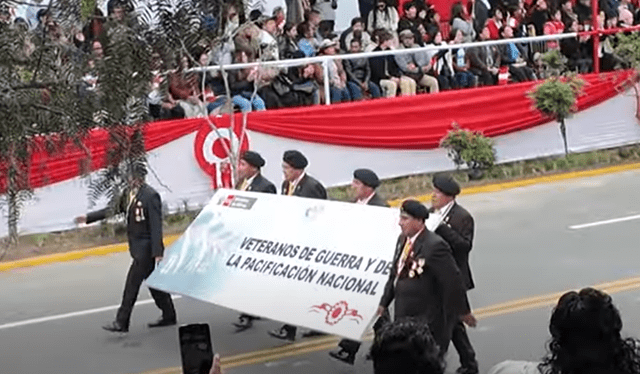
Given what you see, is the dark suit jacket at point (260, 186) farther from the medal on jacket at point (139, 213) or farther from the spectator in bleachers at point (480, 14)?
the spectator in bleachers at point (480, 14)

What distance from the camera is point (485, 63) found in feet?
69.6

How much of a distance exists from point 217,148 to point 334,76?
99.3 inches

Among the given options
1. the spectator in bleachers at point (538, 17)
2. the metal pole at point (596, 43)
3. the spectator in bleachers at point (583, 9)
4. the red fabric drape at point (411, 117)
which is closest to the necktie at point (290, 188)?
the red fabric drape at point (411, 117)

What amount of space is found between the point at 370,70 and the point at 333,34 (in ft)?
2.92

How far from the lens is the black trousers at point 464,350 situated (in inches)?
399

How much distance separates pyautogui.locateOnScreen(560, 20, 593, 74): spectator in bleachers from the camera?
21.9 meters

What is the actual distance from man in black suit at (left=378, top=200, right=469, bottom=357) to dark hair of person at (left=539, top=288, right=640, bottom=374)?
4.64 metres

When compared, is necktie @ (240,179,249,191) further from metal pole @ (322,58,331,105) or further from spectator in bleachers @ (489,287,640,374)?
spectator in bleachers @ (489,287,640,374)

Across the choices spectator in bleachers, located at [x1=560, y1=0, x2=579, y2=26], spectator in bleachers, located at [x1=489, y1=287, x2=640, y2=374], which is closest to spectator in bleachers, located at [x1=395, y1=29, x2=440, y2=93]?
spectator in bleachers, located at [x1=560, y1=0, x2=579, y2=26]

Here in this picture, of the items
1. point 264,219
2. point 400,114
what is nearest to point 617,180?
point 400,114

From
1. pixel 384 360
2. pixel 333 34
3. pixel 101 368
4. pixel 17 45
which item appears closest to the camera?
pixel 384 360

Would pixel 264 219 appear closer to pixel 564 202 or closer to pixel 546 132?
pixel 564 202

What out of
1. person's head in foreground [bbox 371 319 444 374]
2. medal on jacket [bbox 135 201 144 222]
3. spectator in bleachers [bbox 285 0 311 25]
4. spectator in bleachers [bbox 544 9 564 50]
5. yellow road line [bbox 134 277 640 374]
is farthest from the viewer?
spectator in bleachers [bbox 544 9 564 50]

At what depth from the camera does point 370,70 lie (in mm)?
20016
